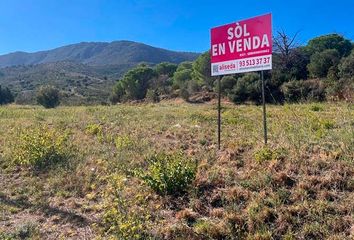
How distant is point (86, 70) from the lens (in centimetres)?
10575

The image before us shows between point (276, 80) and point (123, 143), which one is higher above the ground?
point (276, 80)

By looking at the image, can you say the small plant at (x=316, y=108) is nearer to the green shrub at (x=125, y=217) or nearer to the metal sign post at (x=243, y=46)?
the metal sign post at (x=243, y=46)

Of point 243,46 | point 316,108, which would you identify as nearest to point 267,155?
point 243,46

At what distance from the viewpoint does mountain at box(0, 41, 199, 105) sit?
62.1 metres

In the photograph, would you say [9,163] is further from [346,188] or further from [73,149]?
[346,188]

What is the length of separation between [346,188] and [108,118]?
29.7 ft

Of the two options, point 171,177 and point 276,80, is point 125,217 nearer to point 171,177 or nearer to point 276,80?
point 171,177

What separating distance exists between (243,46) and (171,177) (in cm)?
262

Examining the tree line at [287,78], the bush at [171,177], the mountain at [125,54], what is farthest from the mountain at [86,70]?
the bush at [171,177]

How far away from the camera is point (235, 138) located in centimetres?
704

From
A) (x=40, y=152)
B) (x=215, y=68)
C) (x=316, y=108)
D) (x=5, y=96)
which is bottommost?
(x=40, y=152)

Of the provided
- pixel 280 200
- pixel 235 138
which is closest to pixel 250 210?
pixel 280 200

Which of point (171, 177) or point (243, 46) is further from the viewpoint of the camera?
point (243, 46)

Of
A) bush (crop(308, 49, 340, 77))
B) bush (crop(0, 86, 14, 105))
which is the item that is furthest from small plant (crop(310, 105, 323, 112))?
bush (crop(0, 86, 14, 105))
